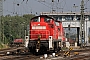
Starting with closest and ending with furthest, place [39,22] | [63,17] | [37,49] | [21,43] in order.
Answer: [37,49], [39,22], [21,43], [63,17]

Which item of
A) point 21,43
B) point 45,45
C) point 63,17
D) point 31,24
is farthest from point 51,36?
point 63,17

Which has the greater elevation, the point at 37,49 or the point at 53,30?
the point at 53,30

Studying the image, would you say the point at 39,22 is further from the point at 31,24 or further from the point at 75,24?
the point at 75,24

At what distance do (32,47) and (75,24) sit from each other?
41127mm

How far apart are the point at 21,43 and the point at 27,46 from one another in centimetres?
3949

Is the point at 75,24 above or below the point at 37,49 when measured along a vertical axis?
above

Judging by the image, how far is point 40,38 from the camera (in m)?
23.3

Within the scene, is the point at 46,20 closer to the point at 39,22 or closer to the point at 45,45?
the point at 39,22

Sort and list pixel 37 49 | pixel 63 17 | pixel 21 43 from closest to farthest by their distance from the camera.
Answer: pixel 37 49
pixel 21 43
pixel 63 17

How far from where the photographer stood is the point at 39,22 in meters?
23.8

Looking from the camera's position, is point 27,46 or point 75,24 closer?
point 27,46

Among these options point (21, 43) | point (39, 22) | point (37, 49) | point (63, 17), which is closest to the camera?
point (37, 49)

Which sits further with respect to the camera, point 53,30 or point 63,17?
point 63,17

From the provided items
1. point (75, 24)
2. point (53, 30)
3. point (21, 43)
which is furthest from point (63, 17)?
point (53, 30)
